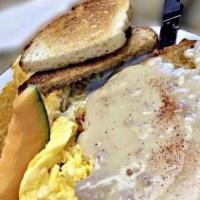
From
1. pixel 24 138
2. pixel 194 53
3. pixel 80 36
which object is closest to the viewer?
pixel 24 138

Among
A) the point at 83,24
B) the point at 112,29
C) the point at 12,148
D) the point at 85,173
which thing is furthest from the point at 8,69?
the point at 85,173

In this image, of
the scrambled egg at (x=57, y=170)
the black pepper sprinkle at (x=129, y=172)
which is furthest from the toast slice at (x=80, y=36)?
the black pepper sprinkle at (x=129, y=172)

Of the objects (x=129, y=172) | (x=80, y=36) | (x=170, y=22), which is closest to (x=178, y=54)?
(x=170, y=22)

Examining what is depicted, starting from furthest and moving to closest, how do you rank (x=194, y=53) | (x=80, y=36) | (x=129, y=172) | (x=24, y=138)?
(x=80, y=36), (x=194, y=53), (x=24, y=138), (x=129, y=172)

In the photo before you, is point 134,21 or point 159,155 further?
point 134,21

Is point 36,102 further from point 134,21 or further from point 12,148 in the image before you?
point 134,21

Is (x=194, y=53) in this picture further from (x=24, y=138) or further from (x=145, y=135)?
(x=24, y=138)

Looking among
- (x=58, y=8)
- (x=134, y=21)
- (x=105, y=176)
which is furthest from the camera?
(x=58, y=8)
